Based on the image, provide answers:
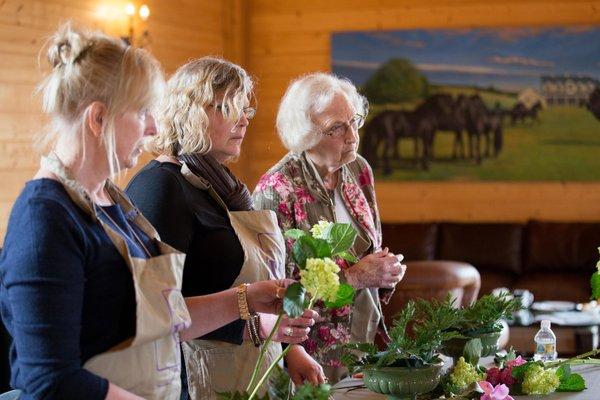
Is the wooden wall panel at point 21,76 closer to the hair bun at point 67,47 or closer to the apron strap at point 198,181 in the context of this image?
the apron strap at point 198,181

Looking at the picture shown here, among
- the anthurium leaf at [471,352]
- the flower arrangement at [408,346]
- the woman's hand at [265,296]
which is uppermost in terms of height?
the woman's hand at [265,296]

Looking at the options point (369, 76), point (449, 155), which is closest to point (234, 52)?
point (369, 76)

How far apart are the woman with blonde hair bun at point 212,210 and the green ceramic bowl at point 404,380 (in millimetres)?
196

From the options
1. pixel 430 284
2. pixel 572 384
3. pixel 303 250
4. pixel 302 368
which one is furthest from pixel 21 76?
pixel 303 250

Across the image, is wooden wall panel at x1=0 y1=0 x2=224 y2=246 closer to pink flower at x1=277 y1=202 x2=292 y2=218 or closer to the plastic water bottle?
pink flower at x1=277 y1=202 x2=292 y2=218

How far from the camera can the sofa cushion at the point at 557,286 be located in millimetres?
6594

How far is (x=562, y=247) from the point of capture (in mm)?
6762

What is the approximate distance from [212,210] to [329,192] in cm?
86

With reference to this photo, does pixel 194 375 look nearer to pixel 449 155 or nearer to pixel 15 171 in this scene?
pixel 15 171

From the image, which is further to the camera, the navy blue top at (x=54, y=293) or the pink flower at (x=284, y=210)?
the pink flower at (x=284, y=210)

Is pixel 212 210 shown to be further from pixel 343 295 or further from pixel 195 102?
pixel 343 295

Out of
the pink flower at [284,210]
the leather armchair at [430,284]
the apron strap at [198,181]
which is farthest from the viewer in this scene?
the leather armchair at [430,284]

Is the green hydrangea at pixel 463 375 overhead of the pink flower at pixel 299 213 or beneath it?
beneath

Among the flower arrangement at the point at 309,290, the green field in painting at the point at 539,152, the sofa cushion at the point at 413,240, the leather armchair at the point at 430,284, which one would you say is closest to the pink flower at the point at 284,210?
the flower arrangement at the point at 309,290
